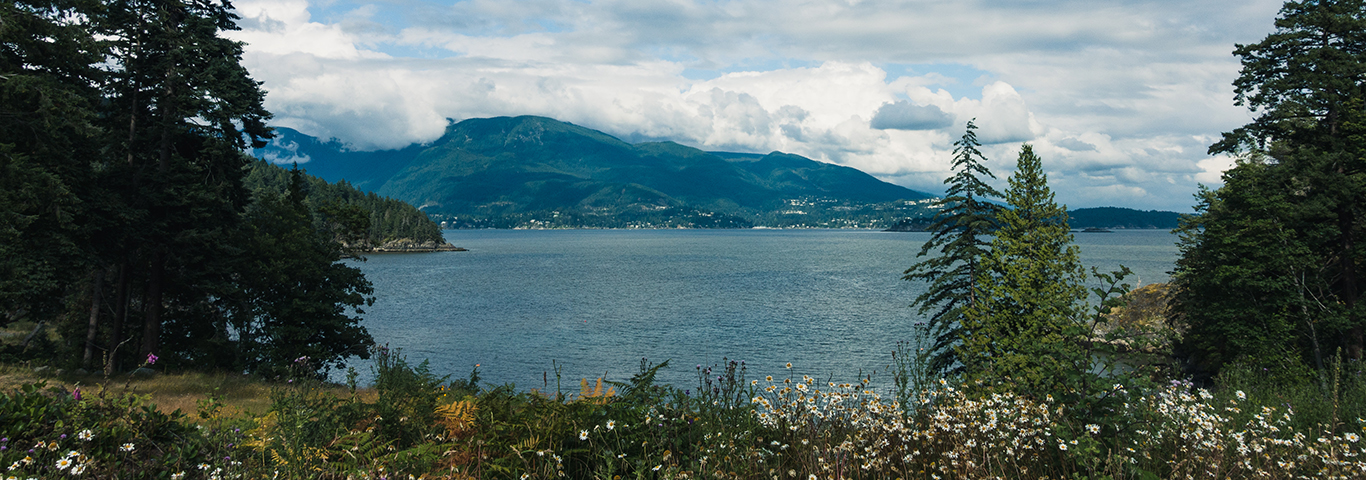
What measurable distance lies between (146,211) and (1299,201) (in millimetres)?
44796

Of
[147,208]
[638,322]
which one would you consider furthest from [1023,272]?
[638,322]

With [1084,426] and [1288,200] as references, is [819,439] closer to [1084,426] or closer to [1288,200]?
[1084,426]

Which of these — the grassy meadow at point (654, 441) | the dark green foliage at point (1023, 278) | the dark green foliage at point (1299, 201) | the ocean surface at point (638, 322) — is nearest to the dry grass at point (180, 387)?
the ocean surface at point (638, 322)

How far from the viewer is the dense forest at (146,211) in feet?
60.9

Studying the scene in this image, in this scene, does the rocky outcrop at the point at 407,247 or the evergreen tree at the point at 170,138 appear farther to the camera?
the rocky outcrop at the point at 407,247

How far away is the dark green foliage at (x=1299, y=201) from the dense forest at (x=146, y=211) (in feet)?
126

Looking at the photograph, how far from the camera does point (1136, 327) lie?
7.00 metres

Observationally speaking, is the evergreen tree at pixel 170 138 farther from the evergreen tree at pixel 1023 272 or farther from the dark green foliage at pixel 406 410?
the evergreen tree at pixel 1023 272

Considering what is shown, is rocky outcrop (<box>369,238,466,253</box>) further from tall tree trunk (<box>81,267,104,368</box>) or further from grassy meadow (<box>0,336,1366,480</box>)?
grassy meadow (<box>0,336,1366,480</box>)

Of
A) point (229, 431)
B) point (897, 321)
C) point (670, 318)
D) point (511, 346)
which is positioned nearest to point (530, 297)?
point (670, 318)

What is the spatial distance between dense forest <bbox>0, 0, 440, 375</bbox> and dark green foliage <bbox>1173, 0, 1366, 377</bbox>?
38.4 metres

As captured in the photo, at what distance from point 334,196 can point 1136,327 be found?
654 ft

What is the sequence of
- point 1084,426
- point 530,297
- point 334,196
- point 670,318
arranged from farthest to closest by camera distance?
point 334,196, point 530,297, point 670,318, point 1084,426

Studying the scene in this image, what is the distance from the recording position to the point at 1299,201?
27844 millimetres
